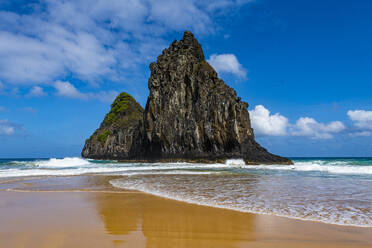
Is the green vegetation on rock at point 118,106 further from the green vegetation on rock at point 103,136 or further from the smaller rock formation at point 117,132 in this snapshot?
the green vegetation on rock at point 103,136

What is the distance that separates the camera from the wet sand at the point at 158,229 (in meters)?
3.64

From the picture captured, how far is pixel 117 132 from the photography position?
85.6 metres

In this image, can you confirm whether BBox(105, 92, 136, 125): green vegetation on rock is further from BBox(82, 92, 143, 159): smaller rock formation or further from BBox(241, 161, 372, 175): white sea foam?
BBox(241, 161, 372, 175): white sea foam

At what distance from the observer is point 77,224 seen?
465cm

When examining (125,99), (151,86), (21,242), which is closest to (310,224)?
(21,242)

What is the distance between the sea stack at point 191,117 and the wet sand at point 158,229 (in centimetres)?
3455

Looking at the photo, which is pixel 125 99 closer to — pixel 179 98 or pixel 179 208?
pixel 179 98

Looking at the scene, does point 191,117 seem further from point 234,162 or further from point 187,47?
point 187,47

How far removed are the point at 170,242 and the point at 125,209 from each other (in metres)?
2.85

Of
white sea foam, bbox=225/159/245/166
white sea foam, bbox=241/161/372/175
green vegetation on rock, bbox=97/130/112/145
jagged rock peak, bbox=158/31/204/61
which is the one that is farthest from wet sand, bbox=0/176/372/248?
green vegetation on rock, bbox=97/130/112/145

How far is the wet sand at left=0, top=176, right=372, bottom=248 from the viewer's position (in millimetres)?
3641

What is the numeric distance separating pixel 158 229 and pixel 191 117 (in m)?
44.4

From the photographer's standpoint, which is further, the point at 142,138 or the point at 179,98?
the point at 142,138

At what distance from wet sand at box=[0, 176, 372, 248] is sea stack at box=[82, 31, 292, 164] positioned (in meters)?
34.5
